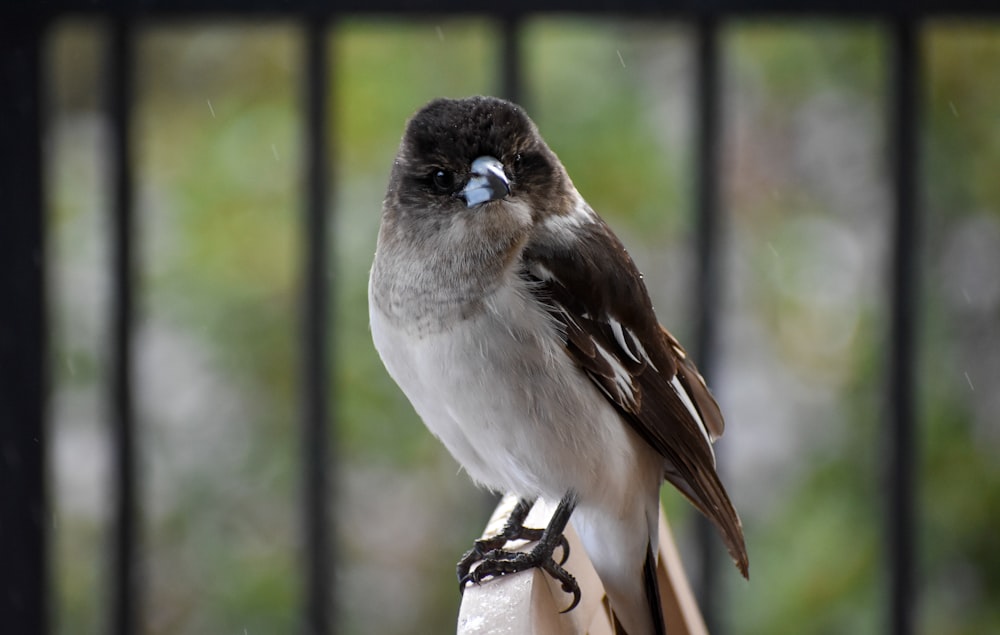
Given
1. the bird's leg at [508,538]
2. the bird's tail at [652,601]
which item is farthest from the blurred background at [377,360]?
the bird's tail at [652,601]

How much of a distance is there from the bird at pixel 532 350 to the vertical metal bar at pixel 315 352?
47cm

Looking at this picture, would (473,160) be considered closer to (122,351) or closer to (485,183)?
(485,183)

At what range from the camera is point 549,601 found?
1.12 m

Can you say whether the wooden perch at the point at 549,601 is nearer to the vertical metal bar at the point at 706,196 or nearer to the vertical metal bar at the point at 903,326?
the vertical metal bar at the point at 706,196

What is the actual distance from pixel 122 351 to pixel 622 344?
0.97 m

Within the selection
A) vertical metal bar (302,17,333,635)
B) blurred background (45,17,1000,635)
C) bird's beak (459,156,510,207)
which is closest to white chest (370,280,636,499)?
bird's beak (459,156,510,207)

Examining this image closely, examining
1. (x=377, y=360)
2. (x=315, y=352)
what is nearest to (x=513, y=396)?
(x=315, y=352)

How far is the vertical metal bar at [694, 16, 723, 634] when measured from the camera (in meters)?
1.96

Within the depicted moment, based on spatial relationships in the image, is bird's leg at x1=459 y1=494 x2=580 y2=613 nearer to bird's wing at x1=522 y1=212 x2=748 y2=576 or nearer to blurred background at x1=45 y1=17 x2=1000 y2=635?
bird's wing at x1=522 y1=212 x2=748 y2=576

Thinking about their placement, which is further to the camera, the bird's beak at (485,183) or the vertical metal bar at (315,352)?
the vertical metal bar at (315,352)

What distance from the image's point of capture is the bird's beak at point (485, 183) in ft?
4.69

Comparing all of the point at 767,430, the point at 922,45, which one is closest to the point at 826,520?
the point at 767,430

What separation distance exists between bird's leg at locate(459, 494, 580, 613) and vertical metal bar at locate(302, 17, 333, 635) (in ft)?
1.94

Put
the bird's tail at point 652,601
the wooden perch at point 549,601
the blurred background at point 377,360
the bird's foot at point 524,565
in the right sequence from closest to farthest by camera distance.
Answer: the wooden perch at point 549,601 → the bird's foot at point 524,565 → the bird's tail at point 652,601 → the blurred background at point 377,360
